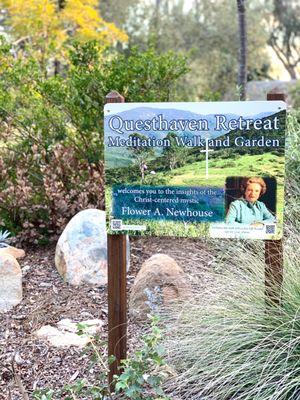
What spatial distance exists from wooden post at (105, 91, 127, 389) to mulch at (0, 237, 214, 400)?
0.30ft

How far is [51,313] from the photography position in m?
4.11

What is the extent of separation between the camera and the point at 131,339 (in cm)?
362

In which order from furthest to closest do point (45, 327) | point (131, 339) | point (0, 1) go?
1. point (0, 1)
2. point (45, 327)
3. point (131, 339)

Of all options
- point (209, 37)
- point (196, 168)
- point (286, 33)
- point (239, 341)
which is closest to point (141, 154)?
point (196, 168)

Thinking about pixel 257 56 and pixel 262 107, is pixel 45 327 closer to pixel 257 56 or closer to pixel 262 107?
pixel 262 107

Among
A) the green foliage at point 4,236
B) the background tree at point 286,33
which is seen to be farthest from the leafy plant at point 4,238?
the background tree at point 286,33

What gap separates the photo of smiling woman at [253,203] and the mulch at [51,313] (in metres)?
0.78

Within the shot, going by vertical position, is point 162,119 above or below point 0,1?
below

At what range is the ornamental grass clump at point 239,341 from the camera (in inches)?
108

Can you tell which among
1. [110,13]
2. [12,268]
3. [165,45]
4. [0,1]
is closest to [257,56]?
[165,45]

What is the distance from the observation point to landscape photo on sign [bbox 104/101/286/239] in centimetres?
285

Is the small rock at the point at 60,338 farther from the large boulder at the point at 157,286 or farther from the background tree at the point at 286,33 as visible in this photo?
the background tree at the point at 286,33

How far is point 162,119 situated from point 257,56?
2278 cm

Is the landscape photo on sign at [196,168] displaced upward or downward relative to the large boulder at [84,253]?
upward
